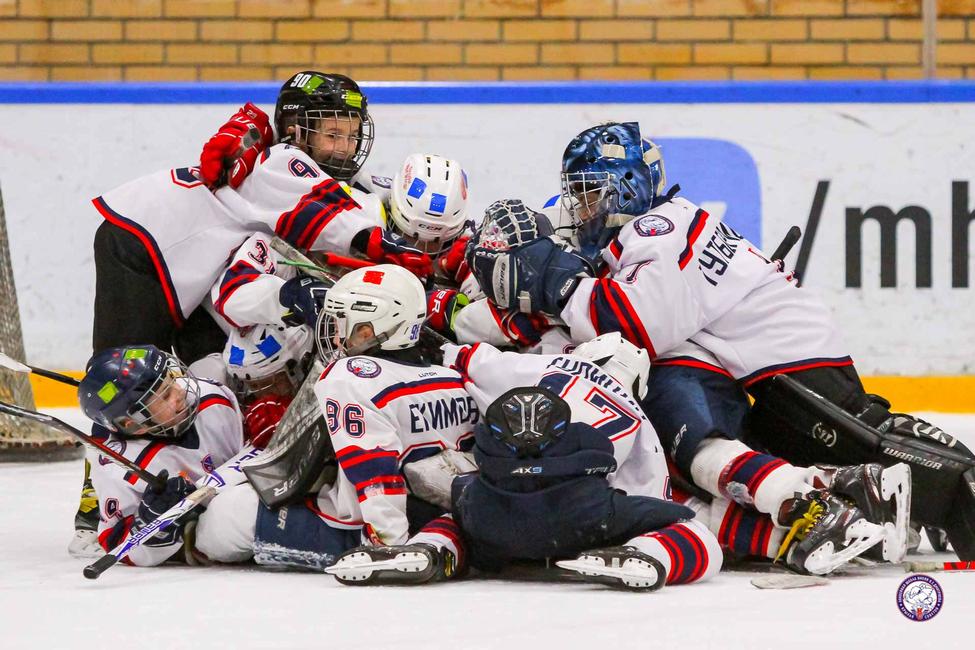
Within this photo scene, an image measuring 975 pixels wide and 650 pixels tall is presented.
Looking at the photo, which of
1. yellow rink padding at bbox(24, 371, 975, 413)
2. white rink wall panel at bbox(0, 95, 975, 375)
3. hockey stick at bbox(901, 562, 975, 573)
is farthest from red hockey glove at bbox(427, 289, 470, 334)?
yellow rink padding at bbox(24, 371, 975, 413)

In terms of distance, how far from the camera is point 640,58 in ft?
22.1

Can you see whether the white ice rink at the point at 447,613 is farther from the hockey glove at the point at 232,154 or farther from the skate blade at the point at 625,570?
the hockey glove at the point at 232,154

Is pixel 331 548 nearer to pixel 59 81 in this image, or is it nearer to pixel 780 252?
pixel 780 252

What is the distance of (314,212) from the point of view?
3584mm

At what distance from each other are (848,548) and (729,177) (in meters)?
3.22

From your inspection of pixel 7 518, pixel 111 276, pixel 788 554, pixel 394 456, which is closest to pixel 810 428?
pixel 788 554

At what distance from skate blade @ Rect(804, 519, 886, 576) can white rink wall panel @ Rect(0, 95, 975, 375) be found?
10.1 feet

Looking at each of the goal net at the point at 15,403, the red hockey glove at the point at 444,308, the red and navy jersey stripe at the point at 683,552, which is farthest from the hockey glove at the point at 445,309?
the goal net at the point at 15,403

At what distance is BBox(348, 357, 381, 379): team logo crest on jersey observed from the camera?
2.99 metres

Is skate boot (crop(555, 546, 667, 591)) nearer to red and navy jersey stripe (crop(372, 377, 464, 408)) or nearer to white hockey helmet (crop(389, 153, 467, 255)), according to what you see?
red and navy jersey stripe (crop(372, 377, 464, 408))

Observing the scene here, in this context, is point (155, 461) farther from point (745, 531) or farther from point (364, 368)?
point (745, 531)

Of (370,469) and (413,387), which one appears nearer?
(370,469)

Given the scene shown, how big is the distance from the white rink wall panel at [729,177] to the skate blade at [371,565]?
325cm

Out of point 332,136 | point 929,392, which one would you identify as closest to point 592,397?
point 332,136
